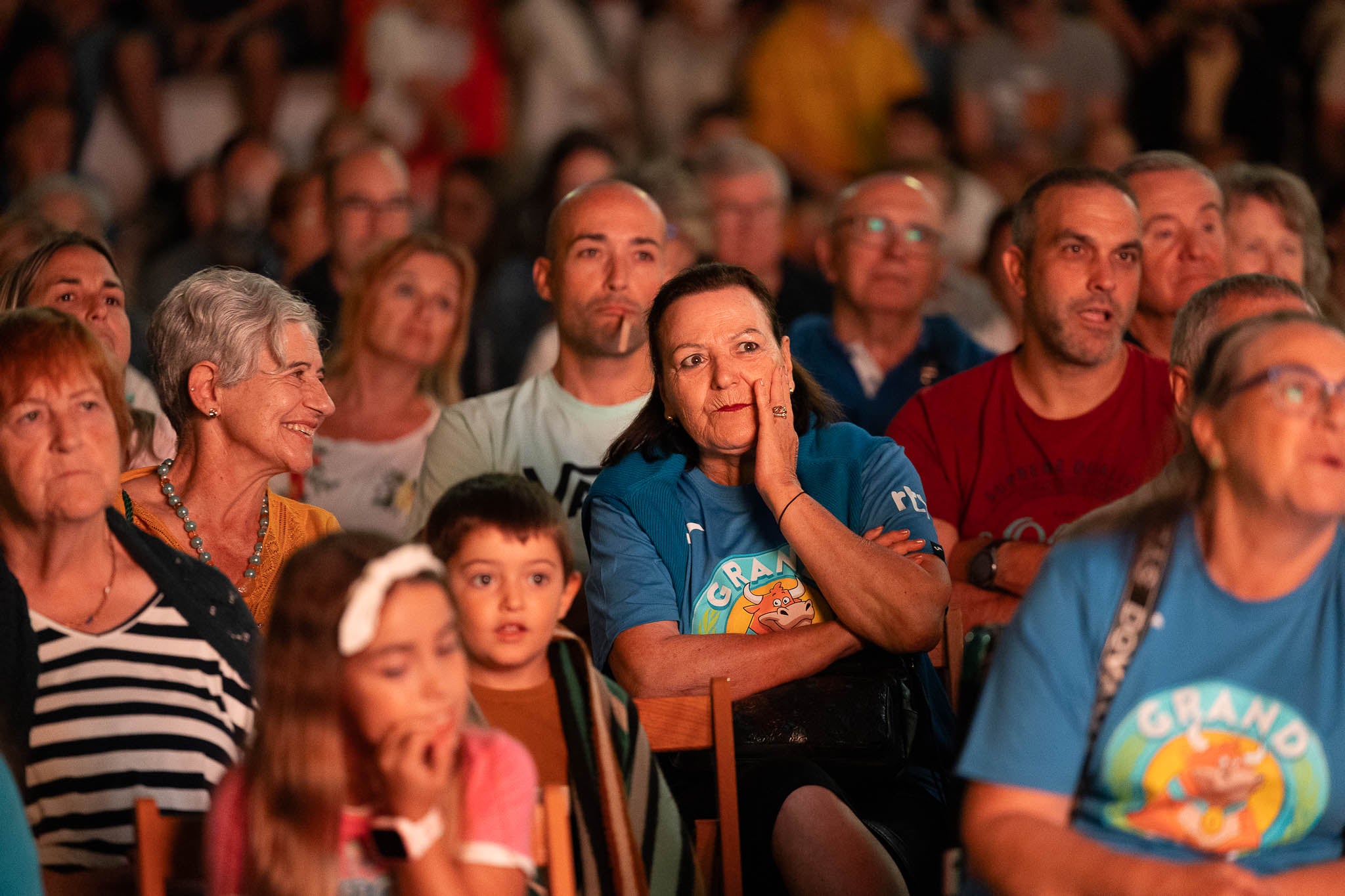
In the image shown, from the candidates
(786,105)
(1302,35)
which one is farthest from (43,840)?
(1302,35)

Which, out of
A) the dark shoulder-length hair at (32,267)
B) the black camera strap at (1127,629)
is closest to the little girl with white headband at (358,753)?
the black camera strap at (1127,629)

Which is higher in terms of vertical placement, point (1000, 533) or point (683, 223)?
point (683, 223)

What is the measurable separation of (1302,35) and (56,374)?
5596 mm

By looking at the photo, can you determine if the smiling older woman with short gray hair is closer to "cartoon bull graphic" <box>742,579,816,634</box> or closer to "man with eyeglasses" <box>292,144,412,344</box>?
"cartoon bull graphic" <box>742,579,816,634</box>

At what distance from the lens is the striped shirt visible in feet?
6.79

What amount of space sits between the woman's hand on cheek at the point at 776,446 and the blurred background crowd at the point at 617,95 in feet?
9.47

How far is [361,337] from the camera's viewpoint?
397cm

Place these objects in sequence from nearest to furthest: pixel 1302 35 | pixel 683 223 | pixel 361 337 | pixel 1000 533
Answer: pixel 1000 533 → pixel 361 337 → pixel 683 223 → pixel 1302 35

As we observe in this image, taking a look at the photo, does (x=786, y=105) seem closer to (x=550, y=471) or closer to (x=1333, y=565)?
(x=550, y=471)

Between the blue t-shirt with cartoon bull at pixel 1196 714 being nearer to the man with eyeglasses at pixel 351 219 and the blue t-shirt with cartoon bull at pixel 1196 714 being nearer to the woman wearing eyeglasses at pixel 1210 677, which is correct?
the woman wearing eyeglasses at pixel 1210 677

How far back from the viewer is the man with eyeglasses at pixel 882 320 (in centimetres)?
387

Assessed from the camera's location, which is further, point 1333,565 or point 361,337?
point 361,337

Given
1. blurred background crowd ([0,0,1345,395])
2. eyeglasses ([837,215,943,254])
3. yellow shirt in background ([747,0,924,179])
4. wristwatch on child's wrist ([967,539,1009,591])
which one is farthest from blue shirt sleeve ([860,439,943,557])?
yellow shirt in background ([747,0,924,179])

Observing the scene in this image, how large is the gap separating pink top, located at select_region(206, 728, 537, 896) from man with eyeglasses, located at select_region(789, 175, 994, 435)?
2136 mm
